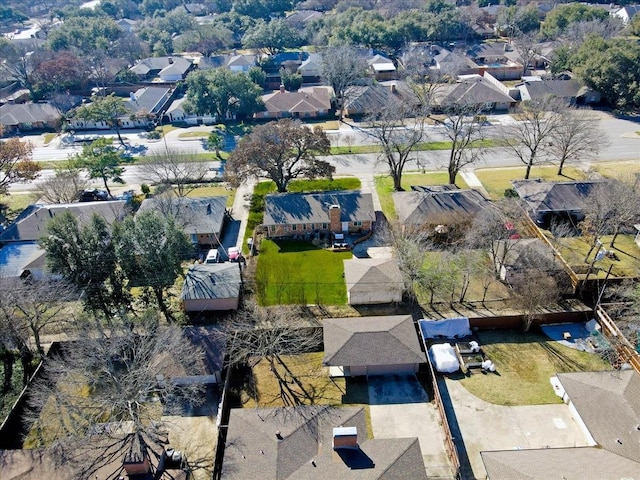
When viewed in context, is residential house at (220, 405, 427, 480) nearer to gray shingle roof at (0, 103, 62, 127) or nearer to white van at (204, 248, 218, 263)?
white van at (204, 248, 218, 263)

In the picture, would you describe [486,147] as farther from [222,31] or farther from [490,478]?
[222,31]

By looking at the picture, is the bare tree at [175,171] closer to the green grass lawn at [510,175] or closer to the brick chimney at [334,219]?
the brick chimney at [334,219]

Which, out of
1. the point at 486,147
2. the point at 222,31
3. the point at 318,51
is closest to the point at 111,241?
the point at 486,147

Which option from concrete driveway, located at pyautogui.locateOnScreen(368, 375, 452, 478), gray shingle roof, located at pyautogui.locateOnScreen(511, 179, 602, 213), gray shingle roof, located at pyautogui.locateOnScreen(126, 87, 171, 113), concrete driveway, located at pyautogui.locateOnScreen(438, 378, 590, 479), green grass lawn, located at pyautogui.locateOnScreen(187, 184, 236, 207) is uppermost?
gray shingle roof, located at pyautogui.locateOnScreen(511, 179, 602, 213)

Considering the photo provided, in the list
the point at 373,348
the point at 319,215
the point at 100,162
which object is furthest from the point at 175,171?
the point at 373,348

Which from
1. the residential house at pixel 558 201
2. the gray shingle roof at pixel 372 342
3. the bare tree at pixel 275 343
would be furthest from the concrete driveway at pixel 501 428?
the residential house at pixel 558 201

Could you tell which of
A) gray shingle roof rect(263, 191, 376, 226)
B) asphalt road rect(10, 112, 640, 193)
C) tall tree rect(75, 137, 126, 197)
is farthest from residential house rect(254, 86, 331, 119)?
gray shingle roof rect(263, 191, 376, 226)

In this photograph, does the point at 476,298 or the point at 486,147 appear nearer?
the point at 476,298
